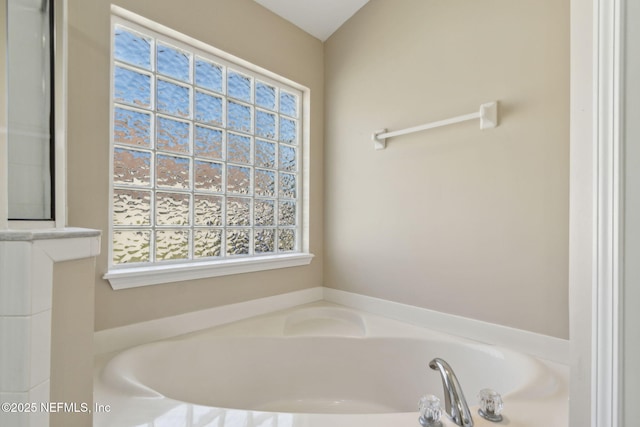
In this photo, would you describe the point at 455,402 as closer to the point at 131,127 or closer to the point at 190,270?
the point at 190,270

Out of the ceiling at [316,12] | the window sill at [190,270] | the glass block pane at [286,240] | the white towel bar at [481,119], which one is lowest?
the window sill at [190,270]

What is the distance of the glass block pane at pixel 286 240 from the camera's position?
2066 mm

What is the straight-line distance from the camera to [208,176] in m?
1.69

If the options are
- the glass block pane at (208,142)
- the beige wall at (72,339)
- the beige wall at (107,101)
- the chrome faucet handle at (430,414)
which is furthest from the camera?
the glass block pane at (208,142)

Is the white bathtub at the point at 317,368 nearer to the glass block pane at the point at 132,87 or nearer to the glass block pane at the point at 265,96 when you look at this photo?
the glass block pane at the point at 132,87

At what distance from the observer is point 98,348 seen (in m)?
1.26

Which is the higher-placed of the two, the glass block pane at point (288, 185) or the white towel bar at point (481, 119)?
the white towel bar at point (481, 119)

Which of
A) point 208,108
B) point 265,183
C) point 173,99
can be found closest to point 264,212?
point 265,183

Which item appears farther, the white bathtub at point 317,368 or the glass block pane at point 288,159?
the glass block pane at point 288,159

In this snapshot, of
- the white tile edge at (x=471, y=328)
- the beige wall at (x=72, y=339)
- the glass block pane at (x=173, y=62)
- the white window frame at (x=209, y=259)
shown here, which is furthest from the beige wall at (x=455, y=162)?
the beige wall at (x=72, y=339)

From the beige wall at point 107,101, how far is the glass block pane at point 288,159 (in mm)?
127

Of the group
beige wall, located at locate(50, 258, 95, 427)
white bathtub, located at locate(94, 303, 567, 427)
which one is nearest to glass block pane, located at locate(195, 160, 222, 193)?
white bathtub, located at locate(94, 303, 567, 427)

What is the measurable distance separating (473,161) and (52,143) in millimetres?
1661

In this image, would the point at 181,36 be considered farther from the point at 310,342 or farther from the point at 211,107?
the point at 310,342
